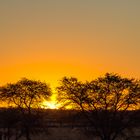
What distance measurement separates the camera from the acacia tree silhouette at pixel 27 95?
279 feet

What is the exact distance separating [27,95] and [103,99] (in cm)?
1340

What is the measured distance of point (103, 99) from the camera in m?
77.6

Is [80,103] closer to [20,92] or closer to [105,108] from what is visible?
[105,108]

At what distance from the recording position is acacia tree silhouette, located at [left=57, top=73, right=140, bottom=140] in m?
76.1

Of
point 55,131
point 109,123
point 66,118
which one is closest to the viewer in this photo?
point 109,123

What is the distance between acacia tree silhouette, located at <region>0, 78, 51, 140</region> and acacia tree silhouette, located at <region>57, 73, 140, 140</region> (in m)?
8.91

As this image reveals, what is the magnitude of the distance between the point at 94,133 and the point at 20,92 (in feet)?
50.1

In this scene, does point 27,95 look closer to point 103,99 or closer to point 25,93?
point 25,93

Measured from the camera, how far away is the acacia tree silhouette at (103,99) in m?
76.1

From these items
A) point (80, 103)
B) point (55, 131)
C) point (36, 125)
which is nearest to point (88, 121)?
point (80, 103)

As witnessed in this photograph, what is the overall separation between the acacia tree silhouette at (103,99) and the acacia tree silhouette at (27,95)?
29.2 feet

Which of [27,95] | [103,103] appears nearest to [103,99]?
[103,103]

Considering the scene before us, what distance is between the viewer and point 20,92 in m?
85.8

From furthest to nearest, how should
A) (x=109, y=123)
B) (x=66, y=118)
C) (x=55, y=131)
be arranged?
(x=55, y=131)
(x=66, y=118)
(x=109, y=123)
